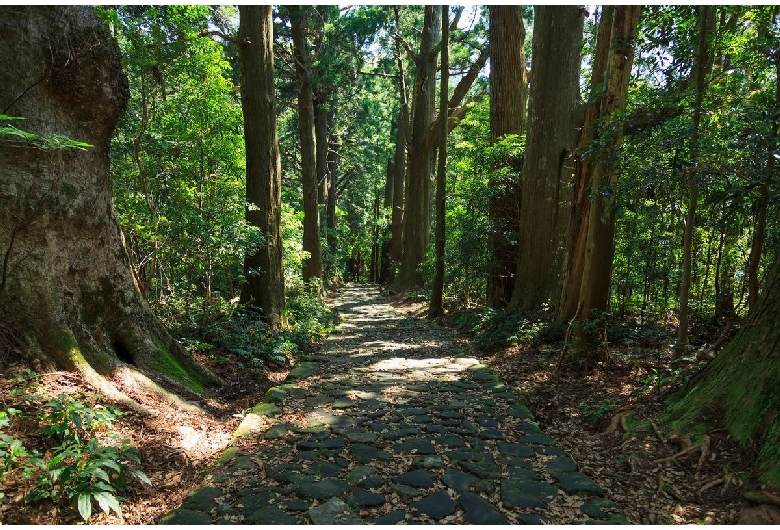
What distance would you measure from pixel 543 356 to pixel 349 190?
2818cm

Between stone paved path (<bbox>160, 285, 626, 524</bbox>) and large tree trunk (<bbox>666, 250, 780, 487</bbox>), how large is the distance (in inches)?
39.6

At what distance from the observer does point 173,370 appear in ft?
15.0

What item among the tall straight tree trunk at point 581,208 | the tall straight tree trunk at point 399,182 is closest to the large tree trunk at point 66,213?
the tall straight tree trunk at point 581,208

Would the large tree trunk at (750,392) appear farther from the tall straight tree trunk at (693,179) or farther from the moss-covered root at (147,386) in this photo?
the moss-covered root at (147,386)

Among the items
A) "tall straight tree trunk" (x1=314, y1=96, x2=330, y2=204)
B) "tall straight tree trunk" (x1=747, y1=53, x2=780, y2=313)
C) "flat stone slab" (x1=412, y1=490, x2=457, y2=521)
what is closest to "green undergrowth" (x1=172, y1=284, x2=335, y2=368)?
"flat stone slab" (x1=412, y1=490, x2=457, y2=521)

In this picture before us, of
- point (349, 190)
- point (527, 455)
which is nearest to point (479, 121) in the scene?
point (527, 455)

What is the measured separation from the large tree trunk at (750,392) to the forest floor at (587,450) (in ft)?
0.44

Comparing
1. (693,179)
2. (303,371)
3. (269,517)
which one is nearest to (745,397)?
(693,179)

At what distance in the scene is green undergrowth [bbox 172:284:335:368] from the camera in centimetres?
622

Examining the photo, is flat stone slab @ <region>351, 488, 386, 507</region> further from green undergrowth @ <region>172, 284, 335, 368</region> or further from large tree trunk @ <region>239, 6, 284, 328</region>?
large tree trunk @ <region>239, 6, 284, 328</region>

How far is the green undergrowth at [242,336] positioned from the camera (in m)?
6.22

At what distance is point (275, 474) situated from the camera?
10.7 feet

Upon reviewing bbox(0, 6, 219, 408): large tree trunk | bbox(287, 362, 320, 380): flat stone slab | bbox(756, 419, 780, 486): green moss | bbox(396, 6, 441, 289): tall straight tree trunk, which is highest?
bbox(396, 6, 441, 289): tall straight tree trunk

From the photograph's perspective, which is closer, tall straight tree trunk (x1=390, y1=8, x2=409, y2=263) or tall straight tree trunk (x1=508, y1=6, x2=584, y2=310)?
tall straight tree trunk (x1=508, y1=6, x2=584, y2=310)
